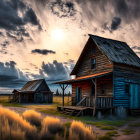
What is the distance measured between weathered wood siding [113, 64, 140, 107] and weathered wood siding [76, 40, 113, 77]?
1050 millimetres

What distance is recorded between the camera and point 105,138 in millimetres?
7324

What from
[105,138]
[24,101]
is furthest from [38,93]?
[105,138]

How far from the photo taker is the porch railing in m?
15.7

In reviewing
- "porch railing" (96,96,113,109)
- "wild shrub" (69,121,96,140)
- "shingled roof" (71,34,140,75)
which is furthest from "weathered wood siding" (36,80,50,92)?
"wild shrub" (69,121,96,140)

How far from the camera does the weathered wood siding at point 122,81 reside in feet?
54.9

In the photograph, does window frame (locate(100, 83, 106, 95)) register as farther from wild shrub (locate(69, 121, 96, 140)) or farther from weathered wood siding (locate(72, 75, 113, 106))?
wild shrub (locate(69, 121, 96, 140))

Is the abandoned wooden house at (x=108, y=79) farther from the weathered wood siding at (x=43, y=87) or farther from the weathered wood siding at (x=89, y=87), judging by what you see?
the weathered wood siding at (x=43, y=87)

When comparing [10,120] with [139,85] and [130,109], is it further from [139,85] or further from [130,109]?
[139,85]

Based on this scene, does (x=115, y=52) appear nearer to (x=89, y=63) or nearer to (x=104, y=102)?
(x=89, y=63)

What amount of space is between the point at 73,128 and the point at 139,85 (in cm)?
1420

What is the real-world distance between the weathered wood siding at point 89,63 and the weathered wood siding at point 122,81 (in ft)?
3.44

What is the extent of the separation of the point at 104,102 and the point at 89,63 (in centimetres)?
625

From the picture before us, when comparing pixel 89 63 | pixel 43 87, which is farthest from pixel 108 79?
pixel 43 87

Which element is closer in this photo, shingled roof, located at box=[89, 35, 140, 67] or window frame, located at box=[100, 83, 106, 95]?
shingled roof, located at box=[89, 35, 140, 67]
